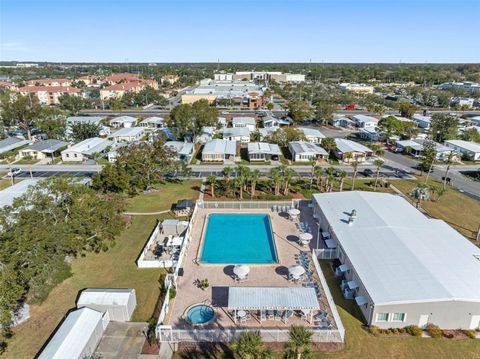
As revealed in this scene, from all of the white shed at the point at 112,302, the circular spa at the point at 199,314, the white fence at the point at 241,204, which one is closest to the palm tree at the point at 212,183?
the white fence at the point at 241,204

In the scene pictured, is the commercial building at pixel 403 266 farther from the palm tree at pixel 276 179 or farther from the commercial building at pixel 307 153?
the commercial building at pixel 307 153

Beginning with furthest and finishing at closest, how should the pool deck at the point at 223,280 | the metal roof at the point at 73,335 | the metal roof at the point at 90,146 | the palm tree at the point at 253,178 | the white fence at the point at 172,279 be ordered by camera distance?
the metal roof at the point at 90,146
the palm tree at the point at 253,178
the pool deck at the point at 223,280
the white fence at the point at 172,279
the metal roof at the point at 73,335

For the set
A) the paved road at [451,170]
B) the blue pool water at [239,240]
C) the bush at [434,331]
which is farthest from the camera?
the paved road at [451,170]

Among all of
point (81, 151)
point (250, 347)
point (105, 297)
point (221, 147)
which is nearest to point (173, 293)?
point (105, 297)

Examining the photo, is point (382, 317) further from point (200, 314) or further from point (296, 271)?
point (200, 314)

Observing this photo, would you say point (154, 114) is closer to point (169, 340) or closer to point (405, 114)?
point (405, 114)

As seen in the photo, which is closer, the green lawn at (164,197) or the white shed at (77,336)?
the white shed at (77,336)
